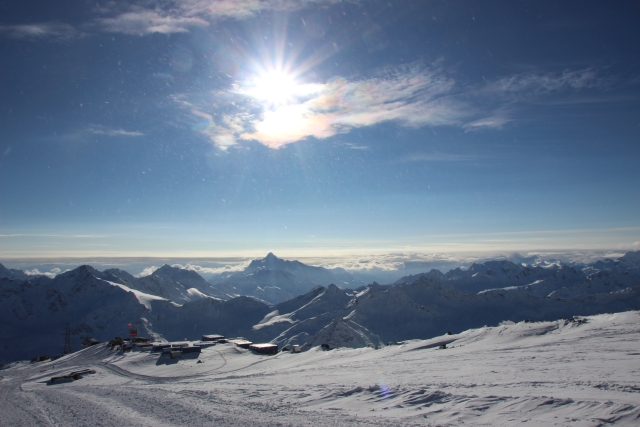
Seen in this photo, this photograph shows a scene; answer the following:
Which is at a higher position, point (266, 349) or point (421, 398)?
point (421, 398)

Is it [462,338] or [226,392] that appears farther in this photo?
[462,338]

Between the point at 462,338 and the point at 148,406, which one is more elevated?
the point at 148,406

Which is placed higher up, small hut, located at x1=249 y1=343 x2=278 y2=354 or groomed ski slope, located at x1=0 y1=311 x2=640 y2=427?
groomed ski slope, located at x1=0 y1=311 x2=640 y2=427

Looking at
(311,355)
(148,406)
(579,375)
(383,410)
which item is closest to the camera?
(383,410)

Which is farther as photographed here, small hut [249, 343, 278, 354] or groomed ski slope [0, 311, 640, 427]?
small hut [249, 343, 278, 354]

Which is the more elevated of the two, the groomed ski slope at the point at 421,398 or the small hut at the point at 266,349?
the groomed ski slope at the point at 421,398

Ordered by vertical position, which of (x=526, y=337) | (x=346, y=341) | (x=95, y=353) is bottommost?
(x=346, y=341)

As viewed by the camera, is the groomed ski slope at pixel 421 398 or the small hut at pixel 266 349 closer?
the groomed ski slope at pixel 421 398

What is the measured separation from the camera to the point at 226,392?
23.9 meters

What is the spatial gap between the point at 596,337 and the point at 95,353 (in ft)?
244

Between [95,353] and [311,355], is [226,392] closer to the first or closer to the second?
[311,355]

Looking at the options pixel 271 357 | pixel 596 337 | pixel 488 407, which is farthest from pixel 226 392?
pixel 596 337

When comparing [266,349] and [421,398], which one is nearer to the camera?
[421,398]

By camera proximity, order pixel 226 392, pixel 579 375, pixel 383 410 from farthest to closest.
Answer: pixel 226 392 → pixel 579 375 → pixel 383 410
